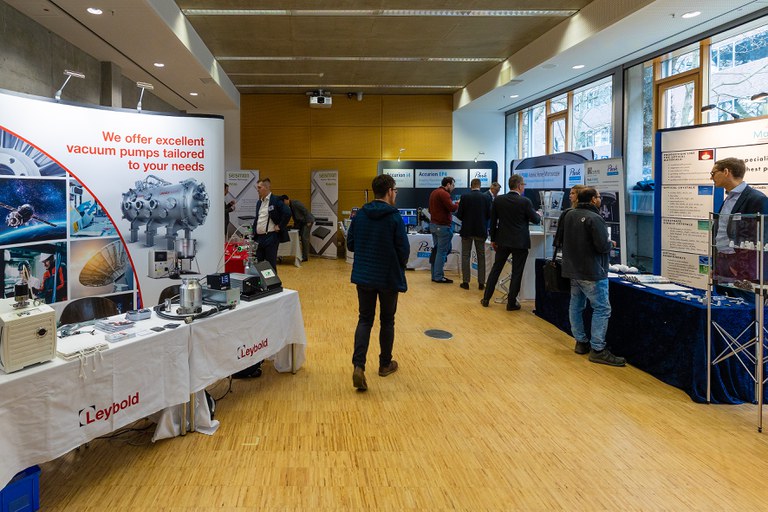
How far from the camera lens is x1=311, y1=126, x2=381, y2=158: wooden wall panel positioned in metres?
11.0

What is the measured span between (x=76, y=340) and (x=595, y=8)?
18.9ft

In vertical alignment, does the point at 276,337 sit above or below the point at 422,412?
above

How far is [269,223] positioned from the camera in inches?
212

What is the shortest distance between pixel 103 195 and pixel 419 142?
8.11 meters

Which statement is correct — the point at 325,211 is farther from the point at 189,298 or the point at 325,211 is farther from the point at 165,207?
the point at 189,298

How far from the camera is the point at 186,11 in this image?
18.9ft

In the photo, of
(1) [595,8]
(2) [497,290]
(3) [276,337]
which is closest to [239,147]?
(2) [497,290]

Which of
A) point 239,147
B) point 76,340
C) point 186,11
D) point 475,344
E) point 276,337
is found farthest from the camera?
point 239,147

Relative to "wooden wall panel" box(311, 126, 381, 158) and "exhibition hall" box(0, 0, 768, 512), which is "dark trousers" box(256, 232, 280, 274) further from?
"wooden wall panel" box(311, 126, 381, 158)

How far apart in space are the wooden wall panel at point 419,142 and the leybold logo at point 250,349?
329 inches

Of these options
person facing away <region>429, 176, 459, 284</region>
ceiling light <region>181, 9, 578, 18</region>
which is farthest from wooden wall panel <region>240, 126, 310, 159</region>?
ceiling light <region>181, 9, 578, 18</region>

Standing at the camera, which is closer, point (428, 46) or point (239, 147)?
point (428, 46)

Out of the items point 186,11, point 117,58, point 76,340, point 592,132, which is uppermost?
point 186,11

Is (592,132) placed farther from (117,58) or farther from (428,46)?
(117,58)
